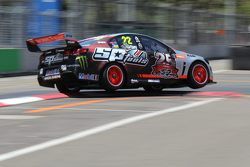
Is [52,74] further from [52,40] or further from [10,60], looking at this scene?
[10,60]

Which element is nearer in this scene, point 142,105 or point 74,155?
point 74,155

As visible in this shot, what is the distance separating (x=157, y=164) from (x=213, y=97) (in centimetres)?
716

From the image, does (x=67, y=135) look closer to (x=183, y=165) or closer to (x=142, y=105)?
(x=183, y=165)

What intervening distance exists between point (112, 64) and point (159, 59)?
124 cm

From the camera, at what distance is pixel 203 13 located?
124ft

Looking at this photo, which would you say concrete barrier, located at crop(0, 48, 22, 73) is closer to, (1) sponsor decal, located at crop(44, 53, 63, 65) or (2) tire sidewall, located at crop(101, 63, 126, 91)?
(1) sponsor decal, located at crop(44, 53, 63, 65)

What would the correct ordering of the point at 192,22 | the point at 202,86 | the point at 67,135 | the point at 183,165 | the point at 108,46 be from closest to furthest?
the point at 183,165 < the point at 67,135 < the point at 108,46 < the point at 202,86 < the point at 192,22

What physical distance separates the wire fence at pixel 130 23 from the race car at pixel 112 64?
10709 millimetres

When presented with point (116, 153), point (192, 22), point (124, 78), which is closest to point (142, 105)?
point (124, 78)

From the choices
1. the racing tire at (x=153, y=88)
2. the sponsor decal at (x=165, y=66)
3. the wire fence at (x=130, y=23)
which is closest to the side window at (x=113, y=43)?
the sponsor decal at (x=165, y=66)

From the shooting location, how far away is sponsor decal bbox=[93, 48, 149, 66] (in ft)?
43.9

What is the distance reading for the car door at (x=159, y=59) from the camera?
46.1 ft

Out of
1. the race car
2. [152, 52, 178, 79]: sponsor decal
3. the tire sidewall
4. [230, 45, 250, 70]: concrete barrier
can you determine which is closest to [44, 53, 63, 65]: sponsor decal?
the race car

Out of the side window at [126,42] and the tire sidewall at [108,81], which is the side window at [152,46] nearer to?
the side window at [126,42]
